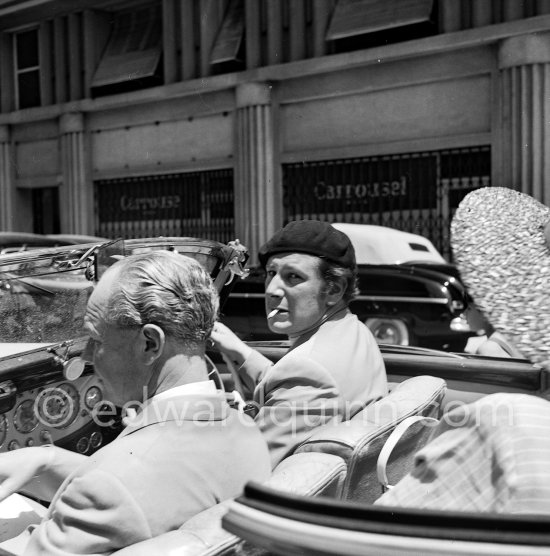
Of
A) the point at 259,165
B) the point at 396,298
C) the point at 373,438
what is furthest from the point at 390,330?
the point at 373,438

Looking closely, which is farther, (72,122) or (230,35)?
(72,122)

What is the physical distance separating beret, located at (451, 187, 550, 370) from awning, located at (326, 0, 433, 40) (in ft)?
34.7

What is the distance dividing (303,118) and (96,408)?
34.1 feet

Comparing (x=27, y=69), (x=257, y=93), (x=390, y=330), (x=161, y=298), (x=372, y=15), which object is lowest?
(x=390, y=330)

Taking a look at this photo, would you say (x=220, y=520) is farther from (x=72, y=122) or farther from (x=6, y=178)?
(x=6, y=178)

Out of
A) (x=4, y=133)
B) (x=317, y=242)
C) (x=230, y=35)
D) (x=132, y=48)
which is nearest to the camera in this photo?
(x=317, y=242)

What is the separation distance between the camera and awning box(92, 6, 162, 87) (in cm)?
1528

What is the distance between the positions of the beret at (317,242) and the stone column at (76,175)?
1422 centimetres

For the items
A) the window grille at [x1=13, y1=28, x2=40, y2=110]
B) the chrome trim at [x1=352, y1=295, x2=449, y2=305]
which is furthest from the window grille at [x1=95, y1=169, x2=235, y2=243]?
the chrome trim at [x1=352, y1=295, x2=449, y2=305]

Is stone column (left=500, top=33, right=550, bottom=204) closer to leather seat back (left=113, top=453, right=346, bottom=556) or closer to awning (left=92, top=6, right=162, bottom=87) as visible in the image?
awning (left=92, top=6, right=162, bottom=87)

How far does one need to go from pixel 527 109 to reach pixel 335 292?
27.8ft

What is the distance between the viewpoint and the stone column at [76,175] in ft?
53.3

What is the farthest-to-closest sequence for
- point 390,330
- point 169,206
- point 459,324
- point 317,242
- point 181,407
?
point 169,206
point 390,330
point 459,324
point 317,242
point 181,407

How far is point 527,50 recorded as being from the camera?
1016 cm
